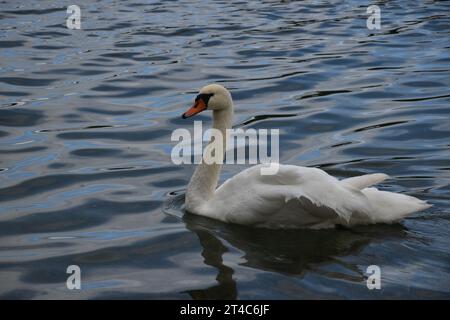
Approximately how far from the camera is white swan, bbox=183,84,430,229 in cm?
711

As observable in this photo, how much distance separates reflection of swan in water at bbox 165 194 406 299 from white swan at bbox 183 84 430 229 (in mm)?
95

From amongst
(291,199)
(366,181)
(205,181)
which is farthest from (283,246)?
(205,181)

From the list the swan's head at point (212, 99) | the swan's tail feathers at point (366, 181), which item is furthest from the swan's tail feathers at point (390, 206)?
the swan's head at point (212, 99)

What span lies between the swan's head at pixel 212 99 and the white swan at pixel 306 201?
0.87 metres

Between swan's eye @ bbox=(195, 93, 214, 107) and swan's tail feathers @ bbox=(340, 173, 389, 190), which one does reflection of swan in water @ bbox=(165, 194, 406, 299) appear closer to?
swan's tail feathers @ bbox=(340, 173, 389, 190)

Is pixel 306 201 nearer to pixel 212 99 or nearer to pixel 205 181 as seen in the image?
pixel 205 181

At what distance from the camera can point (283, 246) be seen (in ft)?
23.1

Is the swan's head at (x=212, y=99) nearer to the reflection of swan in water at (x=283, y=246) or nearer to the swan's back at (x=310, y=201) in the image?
the swan's back at (x=310, y=201)

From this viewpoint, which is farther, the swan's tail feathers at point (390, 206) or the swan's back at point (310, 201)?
the swan's tail feathers at point (390, 206)

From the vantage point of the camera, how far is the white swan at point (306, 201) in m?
7.11

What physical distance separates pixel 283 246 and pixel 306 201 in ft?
1.37
